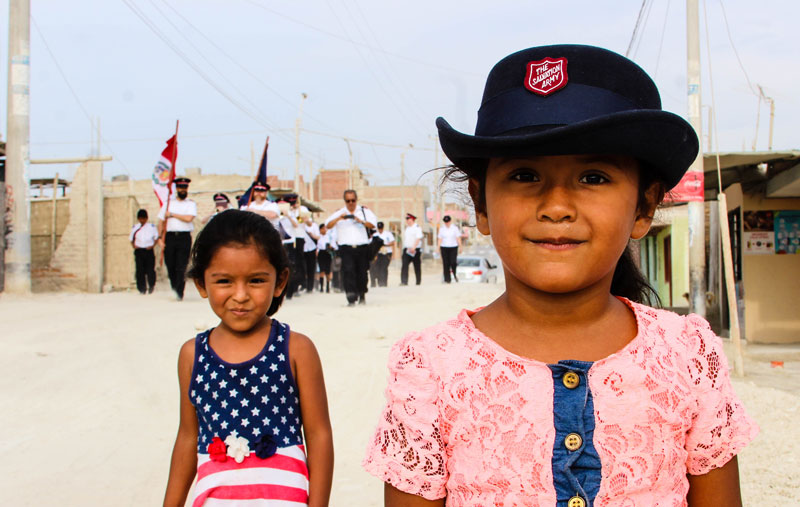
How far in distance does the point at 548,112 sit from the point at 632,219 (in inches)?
13.1

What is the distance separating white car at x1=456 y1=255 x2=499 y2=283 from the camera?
73.8ft

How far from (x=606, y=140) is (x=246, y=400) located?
1465 mm

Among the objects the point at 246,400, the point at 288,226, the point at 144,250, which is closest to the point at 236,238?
the point at 246,400

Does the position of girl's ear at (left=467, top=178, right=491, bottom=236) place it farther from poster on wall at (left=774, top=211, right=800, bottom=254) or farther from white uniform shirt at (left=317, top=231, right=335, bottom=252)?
white uniform shirt at (left=317, top=231, right=335, bottom=252)

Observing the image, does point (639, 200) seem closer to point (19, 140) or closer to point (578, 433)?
point (578, 433)

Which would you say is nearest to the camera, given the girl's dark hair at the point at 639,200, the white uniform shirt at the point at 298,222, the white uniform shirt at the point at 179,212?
the girl's dark hair at the point at 639,200

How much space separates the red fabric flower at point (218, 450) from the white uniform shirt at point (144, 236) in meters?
11.5

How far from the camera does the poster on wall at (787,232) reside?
10.4 meters

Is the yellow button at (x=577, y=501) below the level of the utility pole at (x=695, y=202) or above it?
below

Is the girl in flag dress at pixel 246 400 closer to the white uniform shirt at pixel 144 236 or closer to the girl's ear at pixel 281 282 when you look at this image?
the girl's ear at pixel 281 282

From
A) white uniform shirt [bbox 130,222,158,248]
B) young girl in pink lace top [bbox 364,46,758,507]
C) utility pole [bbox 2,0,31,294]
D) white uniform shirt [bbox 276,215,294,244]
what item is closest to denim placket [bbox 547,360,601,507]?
young girl in pink lace top [bbox 364,46,758,507]

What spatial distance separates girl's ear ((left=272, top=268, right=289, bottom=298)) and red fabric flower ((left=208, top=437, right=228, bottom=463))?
597 mm

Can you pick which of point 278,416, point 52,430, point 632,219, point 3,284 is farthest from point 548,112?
point 3,284

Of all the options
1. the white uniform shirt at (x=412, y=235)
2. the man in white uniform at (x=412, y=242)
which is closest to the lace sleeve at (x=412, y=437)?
the man in white uniform at (x=412, y=242)
